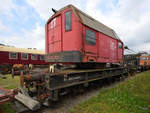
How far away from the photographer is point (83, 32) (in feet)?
14.0

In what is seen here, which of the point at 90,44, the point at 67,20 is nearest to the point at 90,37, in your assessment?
the point at 90,44

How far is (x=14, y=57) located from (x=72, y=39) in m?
11.8

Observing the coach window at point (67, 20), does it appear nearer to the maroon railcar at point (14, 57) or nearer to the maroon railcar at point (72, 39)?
the maroon railcar at point (72, 39)

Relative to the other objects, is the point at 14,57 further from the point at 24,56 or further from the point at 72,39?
the point at 72,39

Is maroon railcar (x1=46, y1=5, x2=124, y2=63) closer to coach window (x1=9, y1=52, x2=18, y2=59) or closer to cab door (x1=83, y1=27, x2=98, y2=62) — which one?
cab door (x1=83, y1=27, x2=98, y2=62)

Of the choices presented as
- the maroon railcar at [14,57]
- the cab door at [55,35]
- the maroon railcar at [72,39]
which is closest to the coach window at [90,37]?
the maroon railcar at [72,39]

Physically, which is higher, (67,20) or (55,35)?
(67,20)

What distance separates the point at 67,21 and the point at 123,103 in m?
4.15

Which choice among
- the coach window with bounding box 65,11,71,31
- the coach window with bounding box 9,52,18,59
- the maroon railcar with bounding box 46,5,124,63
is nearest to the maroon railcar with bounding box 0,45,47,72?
the coach window with bounding box 9,52,18,59

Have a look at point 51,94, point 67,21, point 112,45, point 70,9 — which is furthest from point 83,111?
point 112,45

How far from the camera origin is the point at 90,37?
15.7ft

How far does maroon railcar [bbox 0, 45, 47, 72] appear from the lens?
11.6 metres

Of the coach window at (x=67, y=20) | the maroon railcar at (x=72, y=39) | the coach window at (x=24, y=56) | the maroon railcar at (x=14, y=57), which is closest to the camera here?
the maroon railcar at (x=72, y=39)

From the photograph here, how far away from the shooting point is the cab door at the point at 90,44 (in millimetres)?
4422
